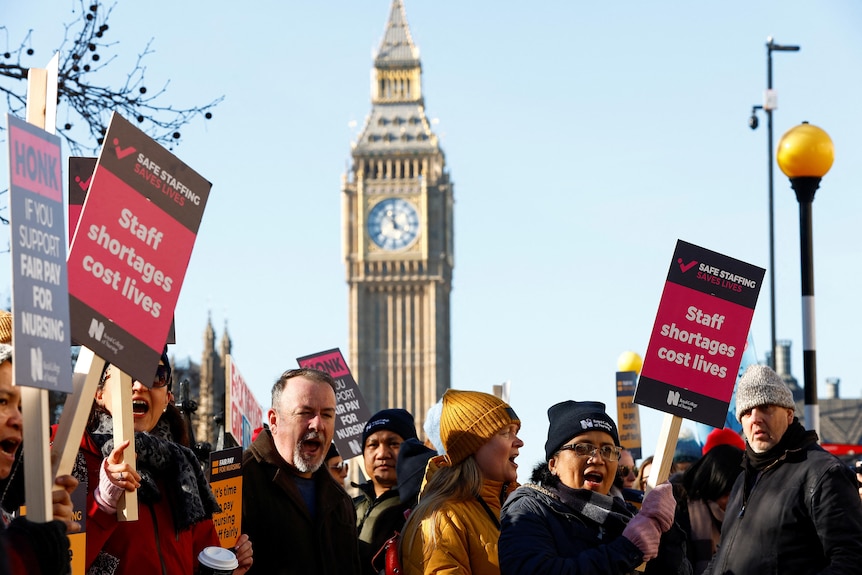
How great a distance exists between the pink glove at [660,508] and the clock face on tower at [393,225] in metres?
80.9

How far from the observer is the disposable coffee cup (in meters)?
4.95

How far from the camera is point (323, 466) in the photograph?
6043 mm

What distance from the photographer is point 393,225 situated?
86.6 meters

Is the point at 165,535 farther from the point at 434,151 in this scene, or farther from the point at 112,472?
the point at 434,151

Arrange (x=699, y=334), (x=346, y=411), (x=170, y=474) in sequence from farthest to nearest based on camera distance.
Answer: (x=346, y=411) < (x=699, y=334) < (x=170, y=474)

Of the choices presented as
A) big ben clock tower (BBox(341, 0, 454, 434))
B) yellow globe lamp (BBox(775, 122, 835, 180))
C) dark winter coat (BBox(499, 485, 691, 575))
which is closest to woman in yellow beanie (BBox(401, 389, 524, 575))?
dark winter coat (BBox(499, 485, 691, 575))

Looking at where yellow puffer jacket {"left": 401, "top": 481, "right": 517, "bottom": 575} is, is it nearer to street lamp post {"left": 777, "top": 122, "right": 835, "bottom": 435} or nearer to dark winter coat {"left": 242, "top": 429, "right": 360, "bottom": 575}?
dark winter coat {"left": 242, "top": 429, "right": 360, "bottom": 575}

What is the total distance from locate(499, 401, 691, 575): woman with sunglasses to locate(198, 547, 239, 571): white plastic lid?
85 cm

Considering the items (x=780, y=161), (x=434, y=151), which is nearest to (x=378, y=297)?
(x=434, y=151)

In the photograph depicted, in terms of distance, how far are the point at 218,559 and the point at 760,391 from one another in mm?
1956

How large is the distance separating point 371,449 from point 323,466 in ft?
4.56

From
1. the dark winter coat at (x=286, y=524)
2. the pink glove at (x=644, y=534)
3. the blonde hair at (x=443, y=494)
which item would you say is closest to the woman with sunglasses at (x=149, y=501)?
the dark winter coat at (x=286, y=524)

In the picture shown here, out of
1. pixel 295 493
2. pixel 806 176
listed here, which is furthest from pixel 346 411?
pixel 295 493

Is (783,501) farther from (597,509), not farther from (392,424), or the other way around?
(392,424)
